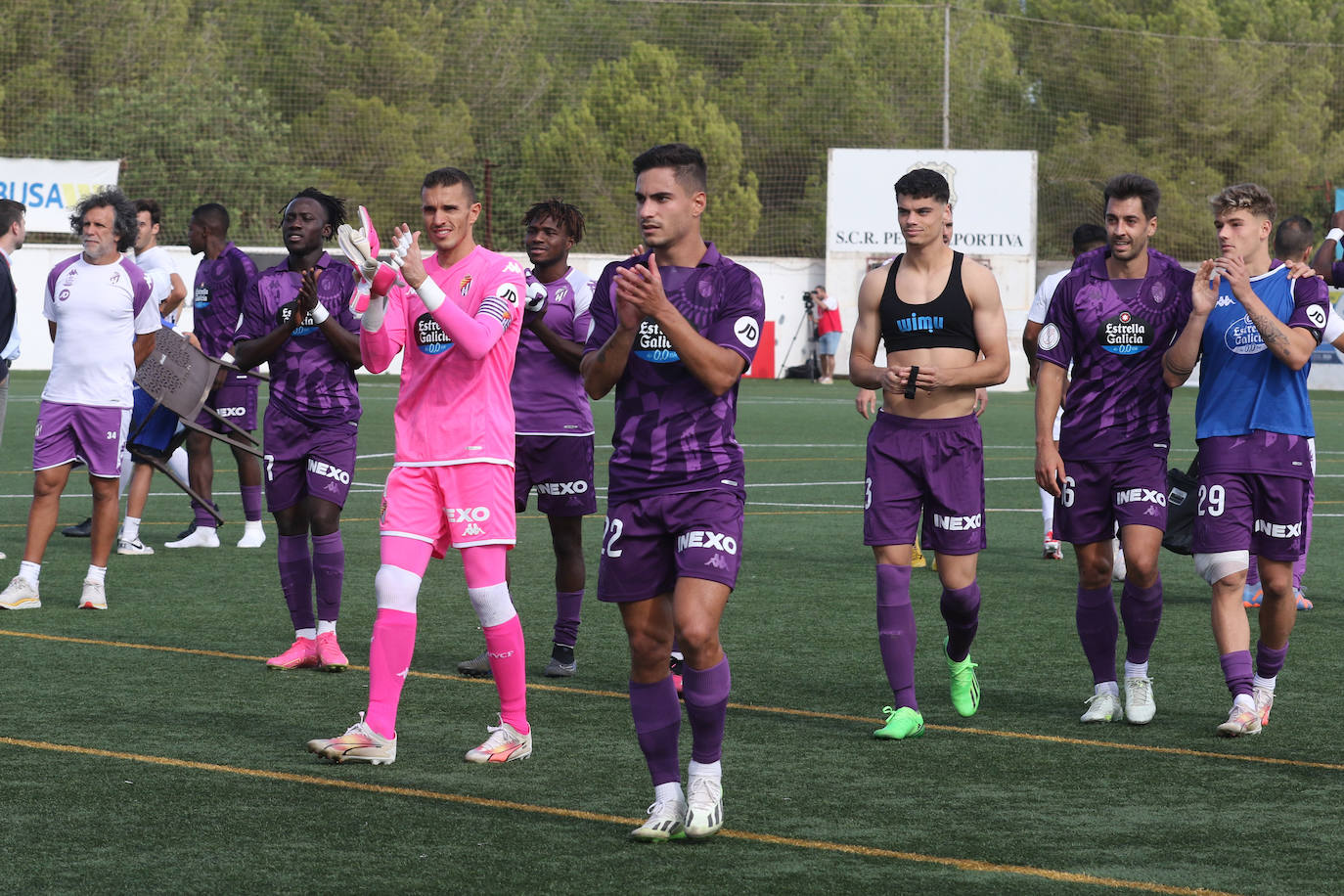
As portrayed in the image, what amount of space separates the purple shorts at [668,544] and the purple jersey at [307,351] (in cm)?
316

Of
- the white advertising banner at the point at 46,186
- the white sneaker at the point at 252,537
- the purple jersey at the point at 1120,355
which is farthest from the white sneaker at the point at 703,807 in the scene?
the white advertising banner at the point at 46,186

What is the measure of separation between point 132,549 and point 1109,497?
7.59 m

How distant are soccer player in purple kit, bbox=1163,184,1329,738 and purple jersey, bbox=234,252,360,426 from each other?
12.3ft

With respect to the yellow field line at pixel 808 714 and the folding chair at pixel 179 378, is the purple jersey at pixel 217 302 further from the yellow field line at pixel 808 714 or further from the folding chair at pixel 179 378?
the yellow field line at pixel 808 714

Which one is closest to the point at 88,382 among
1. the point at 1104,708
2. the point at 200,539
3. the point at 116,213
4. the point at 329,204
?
the point at 116,213

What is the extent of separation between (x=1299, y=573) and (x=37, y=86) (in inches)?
1653

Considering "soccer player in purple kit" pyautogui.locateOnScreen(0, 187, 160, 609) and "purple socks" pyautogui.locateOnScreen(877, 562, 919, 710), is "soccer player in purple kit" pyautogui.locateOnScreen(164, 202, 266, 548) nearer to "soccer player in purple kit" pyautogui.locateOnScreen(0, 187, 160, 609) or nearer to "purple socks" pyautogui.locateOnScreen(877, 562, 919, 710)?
"soccer player in purple kit" pyautogui.locateOnScreen(0, 187, 160, 609)

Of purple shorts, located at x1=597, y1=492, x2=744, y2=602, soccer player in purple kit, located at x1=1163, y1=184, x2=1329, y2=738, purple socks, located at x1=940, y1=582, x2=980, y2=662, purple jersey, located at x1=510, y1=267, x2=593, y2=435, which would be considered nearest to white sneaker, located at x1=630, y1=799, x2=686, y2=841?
purple shorts, located at x1=597, y1=492, x2=744, y2=602

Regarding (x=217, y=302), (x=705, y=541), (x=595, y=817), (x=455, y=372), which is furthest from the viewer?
(x=217, y=302)

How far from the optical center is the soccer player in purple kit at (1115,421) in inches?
284

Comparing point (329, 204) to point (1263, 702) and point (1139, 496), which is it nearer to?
point (1139, 496)

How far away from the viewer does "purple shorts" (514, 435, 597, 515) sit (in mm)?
8359

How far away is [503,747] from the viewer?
6539 mm

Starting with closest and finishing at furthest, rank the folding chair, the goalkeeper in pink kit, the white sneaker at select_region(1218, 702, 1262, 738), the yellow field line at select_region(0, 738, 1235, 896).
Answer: the yellow field line at select_region(0, 738, 1235, 896) → the goalkeeper in pink kit → the white sneaker at select_region(1218, 702, 1262, 738) → the folding chair
